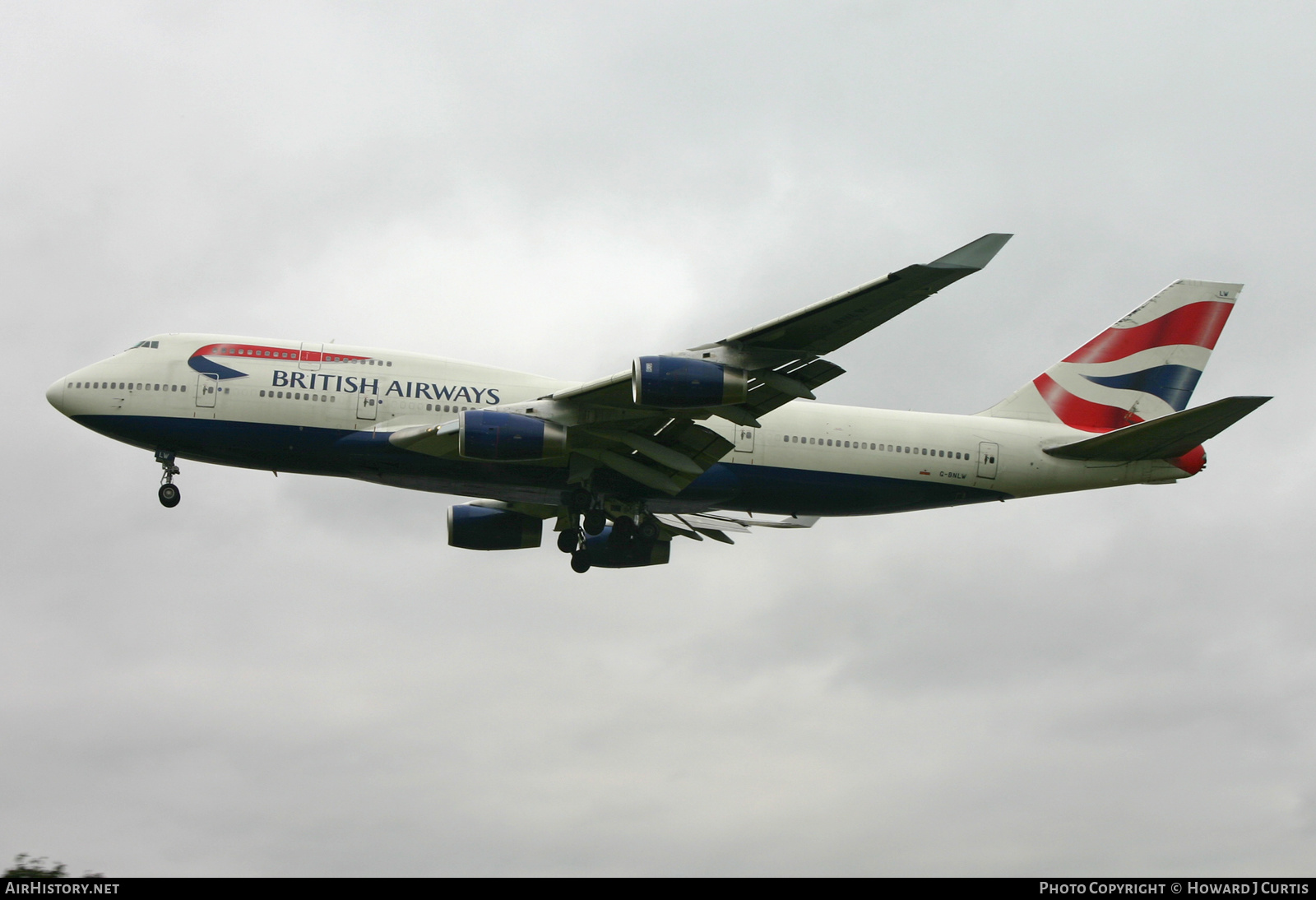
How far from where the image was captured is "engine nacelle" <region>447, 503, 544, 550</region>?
40.6 meters

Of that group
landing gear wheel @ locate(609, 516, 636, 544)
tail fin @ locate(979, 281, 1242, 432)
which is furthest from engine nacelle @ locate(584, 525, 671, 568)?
tail fin @ locate(979, 281, 1242, 432)

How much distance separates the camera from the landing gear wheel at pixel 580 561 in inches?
1454

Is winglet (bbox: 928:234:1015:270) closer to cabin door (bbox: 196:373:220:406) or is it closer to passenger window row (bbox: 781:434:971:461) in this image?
passenger window row (bbox: 781:434:971:461)

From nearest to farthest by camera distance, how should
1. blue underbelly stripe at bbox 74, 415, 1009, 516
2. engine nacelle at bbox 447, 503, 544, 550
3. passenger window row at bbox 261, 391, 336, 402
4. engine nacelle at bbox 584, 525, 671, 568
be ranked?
blue underbelly stripe at bbox 74, 415, 1009, 516, passenger window row at bbox 261, 391, 336, 402, engine nacelle at bbox 584, 525, 671, 568, engine nacelle at bbox 447, 503, 544, 550

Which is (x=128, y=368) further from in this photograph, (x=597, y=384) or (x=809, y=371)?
(x=809, y=371)

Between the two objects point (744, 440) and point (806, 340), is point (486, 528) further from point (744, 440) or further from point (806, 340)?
point (806, 340)

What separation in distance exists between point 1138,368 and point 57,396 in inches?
1232

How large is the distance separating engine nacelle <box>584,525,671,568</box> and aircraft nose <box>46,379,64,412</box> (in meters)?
14.9

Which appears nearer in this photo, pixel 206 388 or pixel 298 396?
pixel 298 396

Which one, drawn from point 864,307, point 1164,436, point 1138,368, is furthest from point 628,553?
point 1138,368

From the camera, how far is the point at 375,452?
3306 centimetres

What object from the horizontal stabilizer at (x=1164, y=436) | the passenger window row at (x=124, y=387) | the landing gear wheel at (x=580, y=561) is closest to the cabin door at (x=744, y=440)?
the landing gear wheel at (x=580, y=561)

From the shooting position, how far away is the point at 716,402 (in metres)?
29.5

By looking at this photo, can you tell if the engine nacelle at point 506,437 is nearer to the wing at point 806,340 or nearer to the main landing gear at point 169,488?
the wing at point 806,340
